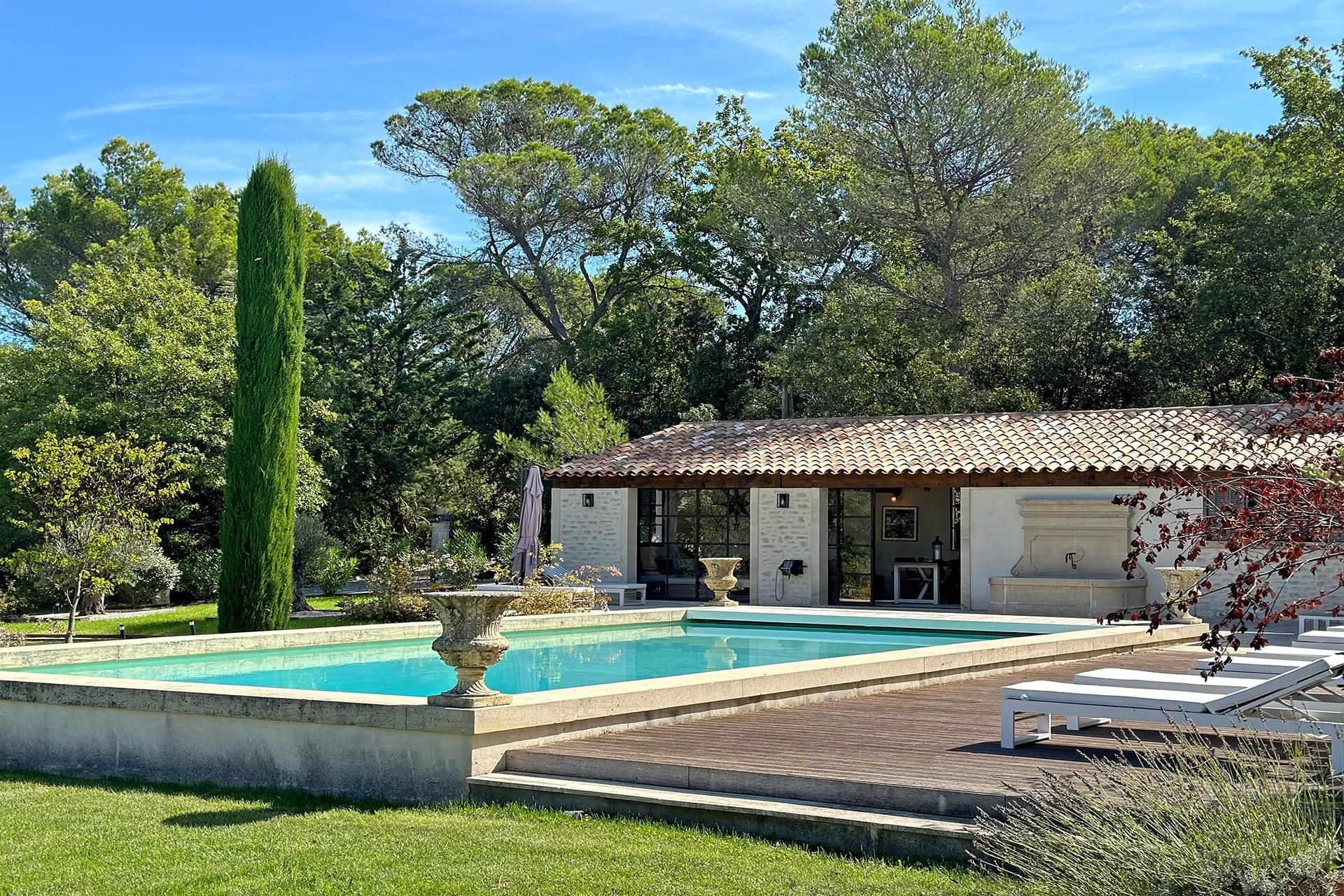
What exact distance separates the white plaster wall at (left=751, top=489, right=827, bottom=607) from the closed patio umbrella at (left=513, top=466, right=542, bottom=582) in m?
3.95

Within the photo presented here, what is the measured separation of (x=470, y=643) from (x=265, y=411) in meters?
10.6

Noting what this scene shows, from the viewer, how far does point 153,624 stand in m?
19.8

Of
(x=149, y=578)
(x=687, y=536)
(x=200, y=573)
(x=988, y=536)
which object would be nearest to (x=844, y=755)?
(x=988, y=536)

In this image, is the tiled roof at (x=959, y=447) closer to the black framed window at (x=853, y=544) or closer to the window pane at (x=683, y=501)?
the window pane at (x=683, y=501)

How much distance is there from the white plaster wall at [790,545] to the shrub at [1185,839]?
1697 cm

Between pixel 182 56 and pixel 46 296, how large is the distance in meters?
22.5

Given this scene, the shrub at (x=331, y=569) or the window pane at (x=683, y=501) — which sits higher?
the window pane at (x=683, y=501)

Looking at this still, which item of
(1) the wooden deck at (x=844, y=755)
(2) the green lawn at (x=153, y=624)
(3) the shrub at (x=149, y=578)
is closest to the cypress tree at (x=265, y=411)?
(2) the green lawn at (x=153, y=624)

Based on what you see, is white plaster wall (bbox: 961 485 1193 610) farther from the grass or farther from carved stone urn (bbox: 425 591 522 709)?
the grass

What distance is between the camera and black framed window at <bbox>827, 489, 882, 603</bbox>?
23125mm

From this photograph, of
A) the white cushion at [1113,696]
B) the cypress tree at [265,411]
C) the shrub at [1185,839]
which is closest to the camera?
the shrub at [1185,839]

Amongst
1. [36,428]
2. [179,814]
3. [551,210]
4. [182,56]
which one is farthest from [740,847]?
[551,210]

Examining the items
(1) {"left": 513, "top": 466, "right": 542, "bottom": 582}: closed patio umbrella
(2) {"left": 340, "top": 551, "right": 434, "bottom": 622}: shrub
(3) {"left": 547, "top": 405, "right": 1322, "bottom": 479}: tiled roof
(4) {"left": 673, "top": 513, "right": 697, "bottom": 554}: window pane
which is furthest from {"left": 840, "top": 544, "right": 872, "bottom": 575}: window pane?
(2) {"left": 340, "top": 551, "right": 434, "bottom": 622}: shrub

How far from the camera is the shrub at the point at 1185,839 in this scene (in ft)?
13.6
